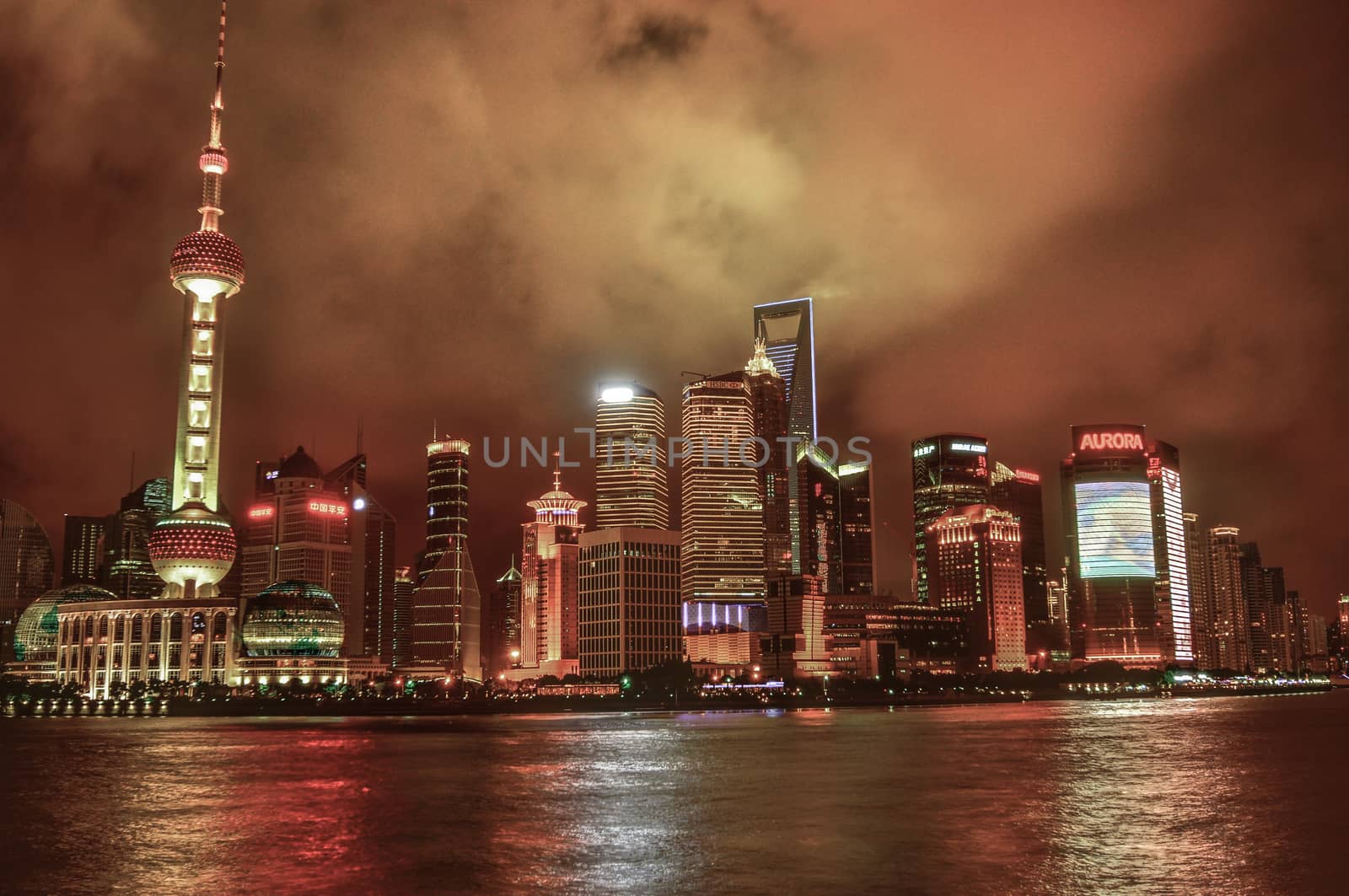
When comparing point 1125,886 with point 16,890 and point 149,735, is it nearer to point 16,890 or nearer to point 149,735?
point 16,890

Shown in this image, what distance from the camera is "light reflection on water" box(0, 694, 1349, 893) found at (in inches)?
1422

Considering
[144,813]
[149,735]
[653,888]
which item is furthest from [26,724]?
[653,888]

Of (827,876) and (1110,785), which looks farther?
(1110,785)

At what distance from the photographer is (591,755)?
87688mm

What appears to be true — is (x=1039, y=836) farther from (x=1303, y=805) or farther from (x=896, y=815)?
(x=1303, y=805)

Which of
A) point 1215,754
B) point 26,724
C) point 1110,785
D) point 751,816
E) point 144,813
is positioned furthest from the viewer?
point 26,724

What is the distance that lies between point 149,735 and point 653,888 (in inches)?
4381

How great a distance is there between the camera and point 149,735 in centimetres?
12875

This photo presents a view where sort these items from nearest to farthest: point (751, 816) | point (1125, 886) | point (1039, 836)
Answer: point (1125, 886)
point (1039, 836)
point (751, 816)

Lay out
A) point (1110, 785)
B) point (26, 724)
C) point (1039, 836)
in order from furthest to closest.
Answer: point (26, 724)
point (1110, 785)
point (1039, 836)

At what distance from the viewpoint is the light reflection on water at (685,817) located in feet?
119

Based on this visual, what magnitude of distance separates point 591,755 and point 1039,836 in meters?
49.4

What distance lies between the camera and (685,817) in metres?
49.3

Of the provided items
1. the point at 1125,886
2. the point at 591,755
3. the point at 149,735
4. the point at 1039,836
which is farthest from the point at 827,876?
the point at 149,735
